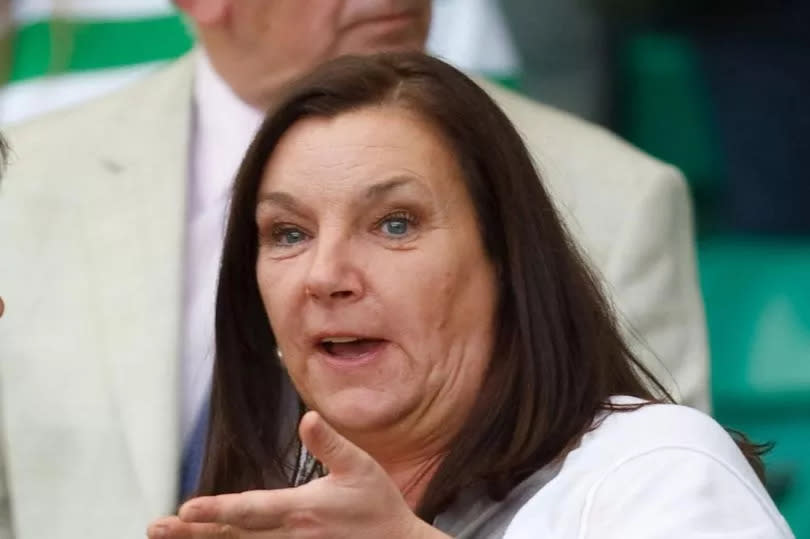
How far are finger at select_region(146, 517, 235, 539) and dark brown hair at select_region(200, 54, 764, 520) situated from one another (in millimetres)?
365

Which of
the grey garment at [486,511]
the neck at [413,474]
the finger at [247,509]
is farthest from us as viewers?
the neck at [413,474]

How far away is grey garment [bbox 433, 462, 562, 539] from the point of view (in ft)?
6.82

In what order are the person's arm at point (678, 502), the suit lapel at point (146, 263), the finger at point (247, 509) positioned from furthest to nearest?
the suit lapel at point (146, 263) < the person's arm at point (678, 502) < the finger at point (247, 509)

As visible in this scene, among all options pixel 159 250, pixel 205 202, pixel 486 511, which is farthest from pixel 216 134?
pixel 486 511

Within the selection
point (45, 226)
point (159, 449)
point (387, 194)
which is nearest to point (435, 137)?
point (387, 194)

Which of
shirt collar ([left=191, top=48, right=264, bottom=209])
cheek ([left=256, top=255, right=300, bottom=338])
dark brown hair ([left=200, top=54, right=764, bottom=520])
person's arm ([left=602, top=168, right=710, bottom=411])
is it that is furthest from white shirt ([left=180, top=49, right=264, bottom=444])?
cheek ([left=256, top=255, right=300, bottom=338])

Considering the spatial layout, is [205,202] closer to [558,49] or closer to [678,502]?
[558,49]

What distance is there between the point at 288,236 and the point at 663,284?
107cm

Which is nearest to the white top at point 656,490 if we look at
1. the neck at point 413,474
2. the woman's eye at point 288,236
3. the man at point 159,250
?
the neck at point 413,474

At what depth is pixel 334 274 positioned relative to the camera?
6.98ft

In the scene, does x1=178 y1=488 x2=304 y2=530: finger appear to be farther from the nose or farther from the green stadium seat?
the green stadium seat

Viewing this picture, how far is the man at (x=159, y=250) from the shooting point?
3.08 metres

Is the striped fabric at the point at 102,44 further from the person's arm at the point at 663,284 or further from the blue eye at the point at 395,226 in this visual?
the blue eye at the point at 395,226

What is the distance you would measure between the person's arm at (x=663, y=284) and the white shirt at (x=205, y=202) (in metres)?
0.60
